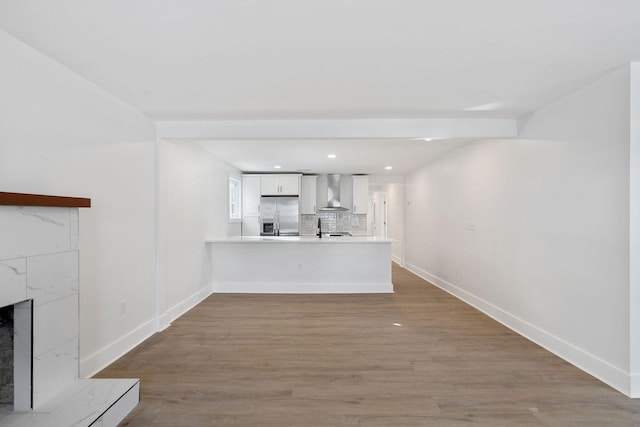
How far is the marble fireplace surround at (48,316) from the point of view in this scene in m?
1.66

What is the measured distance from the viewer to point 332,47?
1975mm

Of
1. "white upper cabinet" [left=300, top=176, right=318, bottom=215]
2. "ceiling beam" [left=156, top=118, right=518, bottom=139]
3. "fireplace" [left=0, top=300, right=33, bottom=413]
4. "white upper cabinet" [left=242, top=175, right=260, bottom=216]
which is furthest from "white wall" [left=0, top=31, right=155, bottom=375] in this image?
"white upper cabinet" [left=300, top=176, right=318, bottom=215]

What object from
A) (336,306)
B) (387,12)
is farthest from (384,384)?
(387,12)

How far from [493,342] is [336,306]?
2.01 m

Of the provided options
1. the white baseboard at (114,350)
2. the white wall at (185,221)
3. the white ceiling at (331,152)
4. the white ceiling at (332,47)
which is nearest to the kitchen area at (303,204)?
the white ceiling at (331,152)

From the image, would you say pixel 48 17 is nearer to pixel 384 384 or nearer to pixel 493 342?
pixel 384 384

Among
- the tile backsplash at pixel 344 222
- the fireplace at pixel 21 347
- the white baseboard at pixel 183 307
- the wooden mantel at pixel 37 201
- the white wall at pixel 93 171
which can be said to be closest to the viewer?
the wooden mantel at pixel 37 201

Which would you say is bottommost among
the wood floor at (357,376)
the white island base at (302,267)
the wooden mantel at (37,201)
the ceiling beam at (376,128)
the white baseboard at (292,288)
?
the wood floor at (357,376)

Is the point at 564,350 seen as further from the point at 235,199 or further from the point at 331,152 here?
the point at 235,199

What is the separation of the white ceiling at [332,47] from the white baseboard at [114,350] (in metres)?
2.21

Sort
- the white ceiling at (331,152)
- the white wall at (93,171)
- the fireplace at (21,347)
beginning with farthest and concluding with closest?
the white ceiling at (331,152) < the white wall at (93,171) < the fireplace at (21,347)

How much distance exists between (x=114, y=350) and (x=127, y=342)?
7.6 inches

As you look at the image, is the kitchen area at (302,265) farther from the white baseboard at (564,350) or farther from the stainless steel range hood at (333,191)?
the stainless steel range hood at (333,191)

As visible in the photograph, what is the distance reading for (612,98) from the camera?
2363mm
